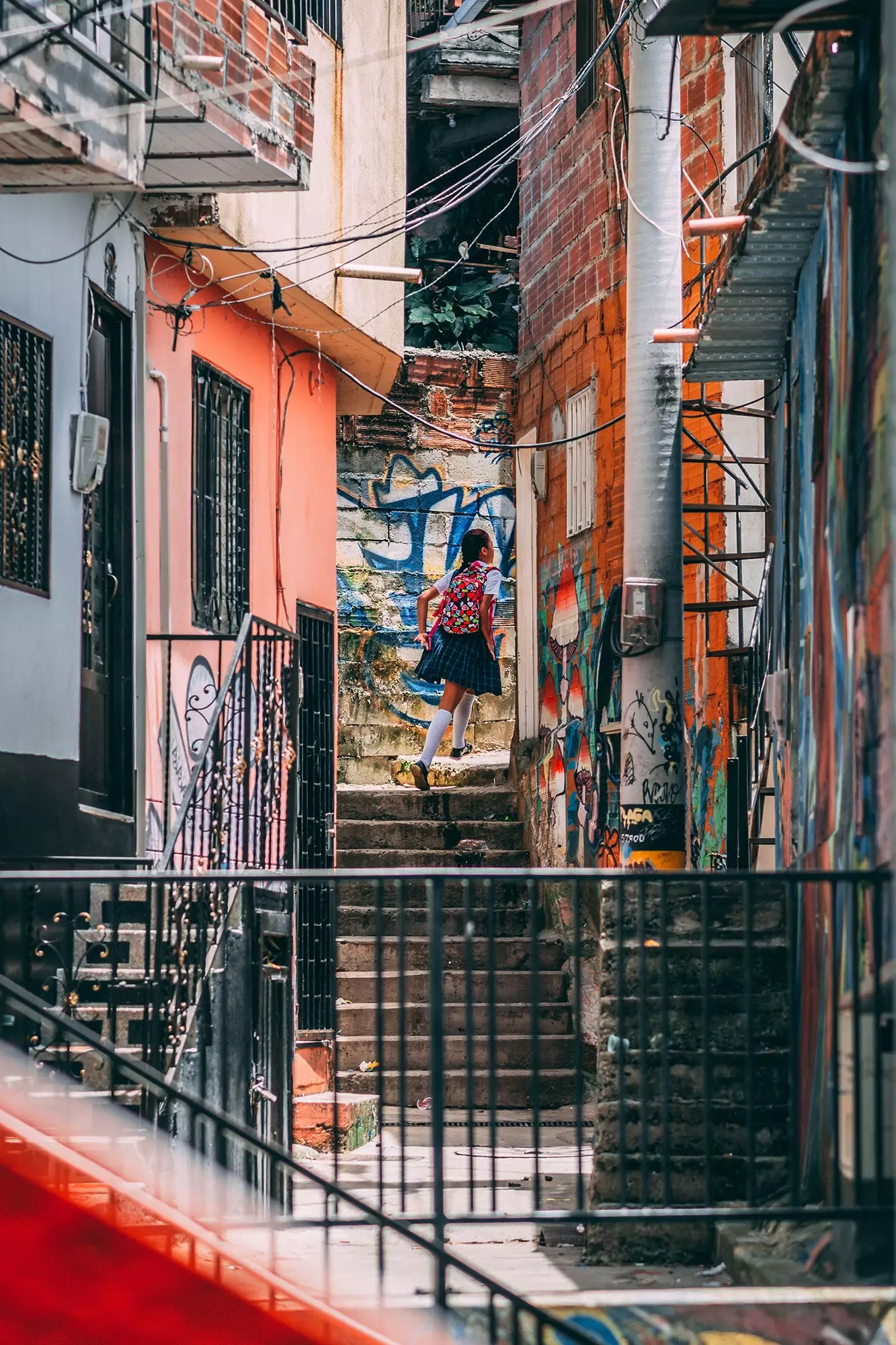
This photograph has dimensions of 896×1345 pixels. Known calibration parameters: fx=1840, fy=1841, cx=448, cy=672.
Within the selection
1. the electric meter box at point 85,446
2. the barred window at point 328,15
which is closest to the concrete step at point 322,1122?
the electric meter box at point 85,446

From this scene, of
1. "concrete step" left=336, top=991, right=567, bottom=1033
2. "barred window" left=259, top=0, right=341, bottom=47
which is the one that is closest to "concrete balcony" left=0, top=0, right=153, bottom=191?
"barred window" left=259, top=0, right=341, bottom=47

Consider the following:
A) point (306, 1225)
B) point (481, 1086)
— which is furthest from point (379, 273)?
point (306, 1225)

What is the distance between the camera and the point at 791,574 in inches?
337

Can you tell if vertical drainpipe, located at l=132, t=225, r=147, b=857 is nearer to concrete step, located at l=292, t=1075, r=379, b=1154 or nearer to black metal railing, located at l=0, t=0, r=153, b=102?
concrete step, located at l=292, t=1075, r=379, b=1154

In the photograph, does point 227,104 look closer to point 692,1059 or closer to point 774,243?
point 774,243

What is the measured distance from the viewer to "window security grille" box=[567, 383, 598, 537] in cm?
1647

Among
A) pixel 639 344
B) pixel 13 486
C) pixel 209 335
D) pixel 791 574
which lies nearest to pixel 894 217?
pixel 791 574

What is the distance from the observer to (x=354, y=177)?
14469 millimetres

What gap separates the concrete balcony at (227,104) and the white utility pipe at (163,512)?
138 cm

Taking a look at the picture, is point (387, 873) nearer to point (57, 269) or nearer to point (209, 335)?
point (57, 269)

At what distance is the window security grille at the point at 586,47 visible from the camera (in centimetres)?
1673

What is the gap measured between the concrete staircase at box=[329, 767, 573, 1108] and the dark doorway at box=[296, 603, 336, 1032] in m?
0.22

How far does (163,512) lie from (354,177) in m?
3.82

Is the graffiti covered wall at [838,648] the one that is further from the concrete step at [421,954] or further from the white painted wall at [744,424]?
the concrete step at [421,954]
